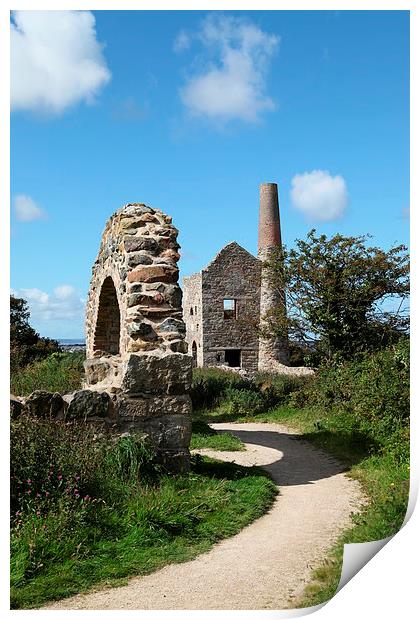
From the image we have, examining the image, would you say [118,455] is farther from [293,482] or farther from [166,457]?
[293,482]

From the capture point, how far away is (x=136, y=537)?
5438mm

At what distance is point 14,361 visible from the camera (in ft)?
44.7

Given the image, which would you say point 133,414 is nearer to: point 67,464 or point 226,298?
point 67,464

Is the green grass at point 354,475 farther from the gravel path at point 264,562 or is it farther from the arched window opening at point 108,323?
the arched window opening at point 108,323

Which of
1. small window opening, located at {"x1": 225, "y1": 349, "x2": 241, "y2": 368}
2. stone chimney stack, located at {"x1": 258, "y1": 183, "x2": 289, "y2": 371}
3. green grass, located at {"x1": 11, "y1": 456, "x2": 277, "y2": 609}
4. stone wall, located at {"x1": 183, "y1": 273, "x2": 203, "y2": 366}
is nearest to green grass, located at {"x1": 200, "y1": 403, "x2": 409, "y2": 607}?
green grass, located at {"x1": 11, "y1": 456, "x2": 277, "y2": 609}

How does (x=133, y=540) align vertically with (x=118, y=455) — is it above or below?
below

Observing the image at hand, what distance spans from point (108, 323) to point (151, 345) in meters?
3.90

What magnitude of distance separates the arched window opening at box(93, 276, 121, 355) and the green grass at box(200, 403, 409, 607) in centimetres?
382

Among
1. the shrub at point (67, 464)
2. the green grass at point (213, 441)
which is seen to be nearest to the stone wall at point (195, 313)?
the green grass at point (213, 441)

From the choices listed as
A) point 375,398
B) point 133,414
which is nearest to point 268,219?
point 375,398

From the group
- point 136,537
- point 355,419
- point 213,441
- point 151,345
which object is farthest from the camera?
point 355,419

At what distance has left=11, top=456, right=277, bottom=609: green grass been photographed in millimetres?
4645
